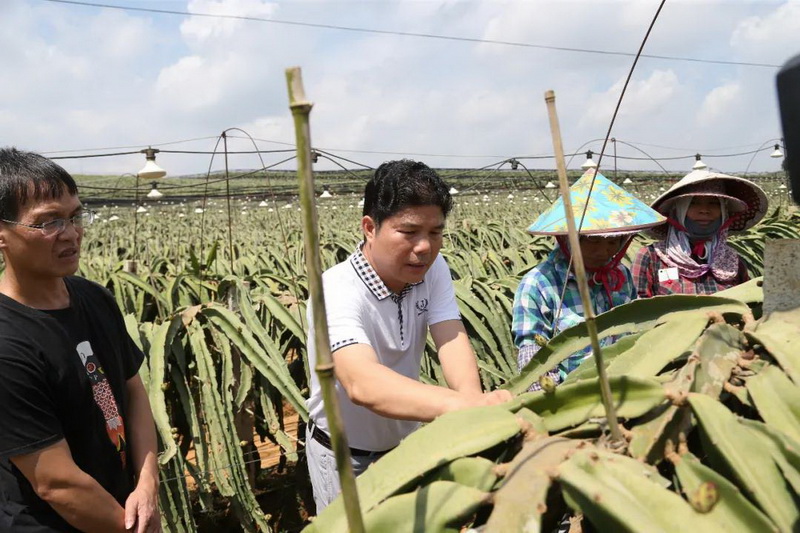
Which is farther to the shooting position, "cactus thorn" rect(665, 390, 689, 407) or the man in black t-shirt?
the man in black t-shirt

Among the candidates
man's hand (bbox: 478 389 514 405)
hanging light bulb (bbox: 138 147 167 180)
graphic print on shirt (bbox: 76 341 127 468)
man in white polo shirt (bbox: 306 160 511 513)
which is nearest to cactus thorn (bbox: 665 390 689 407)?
man's hand (bbox: 478 389 514 405)

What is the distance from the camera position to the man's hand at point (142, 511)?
1547mm

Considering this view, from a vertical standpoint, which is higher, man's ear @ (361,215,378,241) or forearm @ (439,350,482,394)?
man's ear @ (361,215,378,241)

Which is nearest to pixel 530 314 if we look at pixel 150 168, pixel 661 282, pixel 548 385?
pixel 661 282

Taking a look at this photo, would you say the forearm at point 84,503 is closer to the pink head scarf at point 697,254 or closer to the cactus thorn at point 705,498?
the cactus thorn at point 705,498

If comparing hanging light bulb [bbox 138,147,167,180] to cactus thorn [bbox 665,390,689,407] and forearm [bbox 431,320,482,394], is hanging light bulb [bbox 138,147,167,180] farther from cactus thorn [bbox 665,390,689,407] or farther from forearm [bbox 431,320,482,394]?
cactus thorn [bbox 665,390,689,407]

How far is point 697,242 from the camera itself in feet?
8.46

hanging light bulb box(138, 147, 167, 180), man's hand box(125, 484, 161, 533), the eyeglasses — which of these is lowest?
man's hand box(125, 484, 161, 533)

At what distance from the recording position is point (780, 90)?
1.66ft

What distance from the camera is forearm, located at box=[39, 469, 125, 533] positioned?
1383 mm

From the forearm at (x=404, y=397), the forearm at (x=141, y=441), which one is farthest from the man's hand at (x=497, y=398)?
the forearm at (x=141, y=441)

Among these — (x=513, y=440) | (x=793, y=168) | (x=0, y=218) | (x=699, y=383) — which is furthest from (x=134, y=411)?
(x=793, y=168)

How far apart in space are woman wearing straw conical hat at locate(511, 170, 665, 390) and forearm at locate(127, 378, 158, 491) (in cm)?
98

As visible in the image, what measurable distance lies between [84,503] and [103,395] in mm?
251
